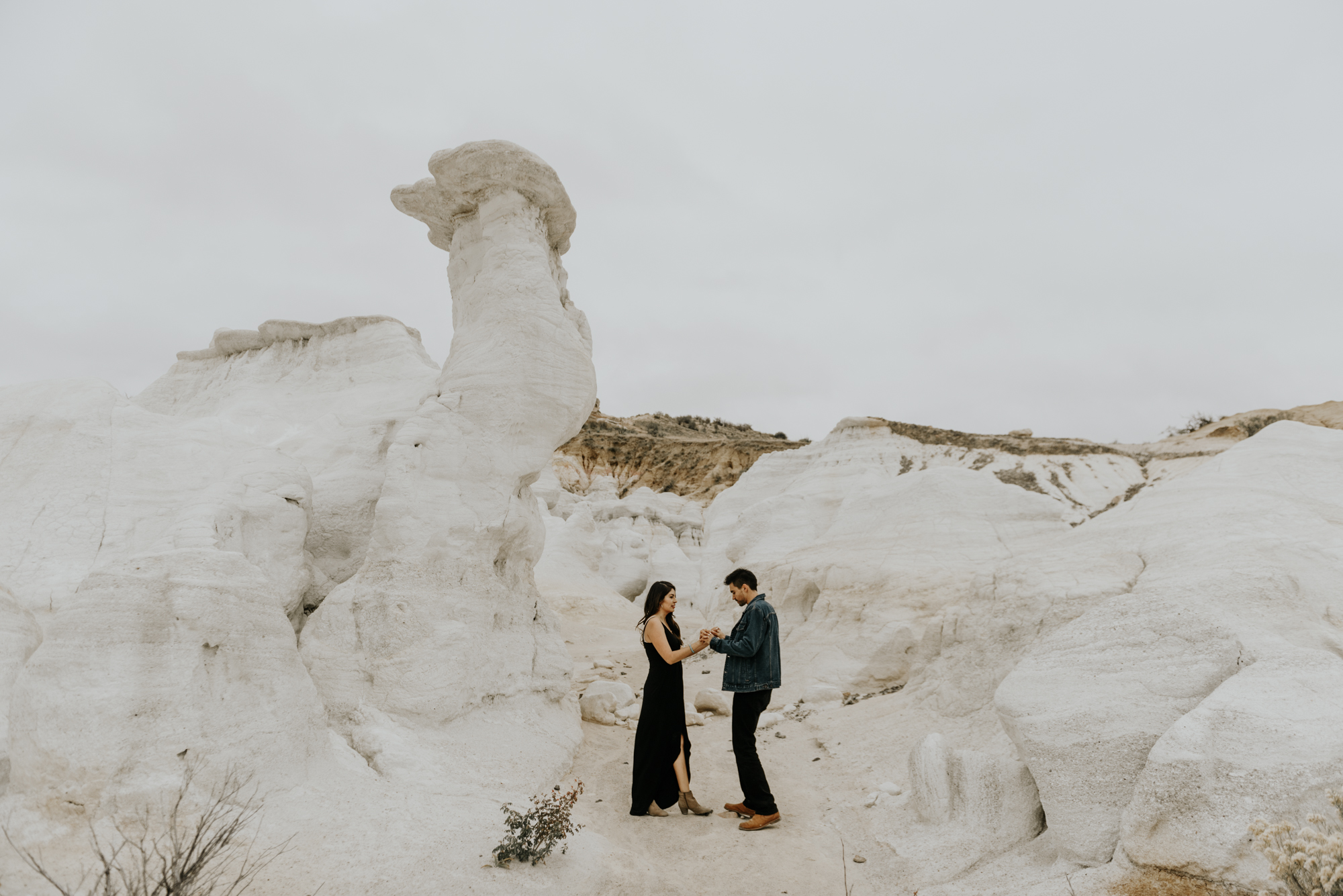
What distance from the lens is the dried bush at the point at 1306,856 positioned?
2012 millimetres

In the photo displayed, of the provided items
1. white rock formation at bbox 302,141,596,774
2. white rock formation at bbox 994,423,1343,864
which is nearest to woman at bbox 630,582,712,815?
white rock formation at bbox 302,141,596,774

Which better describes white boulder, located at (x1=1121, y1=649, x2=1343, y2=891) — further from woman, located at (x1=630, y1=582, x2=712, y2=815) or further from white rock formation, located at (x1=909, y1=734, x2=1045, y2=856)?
woman, located at (x1=630, y1=582, x2=712, y2=815)

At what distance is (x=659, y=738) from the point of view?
4.73 m

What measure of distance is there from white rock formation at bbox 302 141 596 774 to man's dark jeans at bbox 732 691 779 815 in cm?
152

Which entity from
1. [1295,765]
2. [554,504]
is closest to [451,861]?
[1295,765]

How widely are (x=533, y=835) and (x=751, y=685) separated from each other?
153cm

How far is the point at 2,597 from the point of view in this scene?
411cm

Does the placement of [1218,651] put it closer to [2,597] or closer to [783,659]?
[783,659]

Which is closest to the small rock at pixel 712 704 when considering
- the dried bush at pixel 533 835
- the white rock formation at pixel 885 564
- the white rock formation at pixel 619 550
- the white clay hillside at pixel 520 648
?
the white clay hillside at pixel 520 648

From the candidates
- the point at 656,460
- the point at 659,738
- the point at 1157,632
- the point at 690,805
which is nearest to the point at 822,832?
the point at 690,805

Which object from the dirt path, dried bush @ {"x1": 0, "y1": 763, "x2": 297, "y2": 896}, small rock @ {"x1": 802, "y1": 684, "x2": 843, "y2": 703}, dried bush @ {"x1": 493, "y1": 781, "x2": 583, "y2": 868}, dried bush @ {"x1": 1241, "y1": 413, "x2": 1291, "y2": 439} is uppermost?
dried bush @ {"x1": 1241, "y1": 413, "x2": 1291, "y2": 439}

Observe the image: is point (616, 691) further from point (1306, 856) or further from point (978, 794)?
point (1306, 856)

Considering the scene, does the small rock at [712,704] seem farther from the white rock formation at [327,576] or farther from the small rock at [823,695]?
the white rock formation at [327,576]

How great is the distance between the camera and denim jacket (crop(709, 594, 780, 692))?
4449mm
